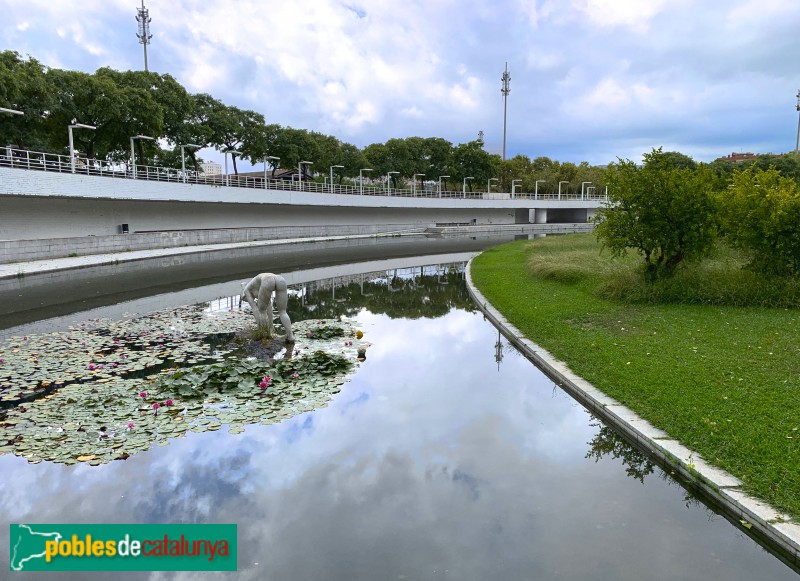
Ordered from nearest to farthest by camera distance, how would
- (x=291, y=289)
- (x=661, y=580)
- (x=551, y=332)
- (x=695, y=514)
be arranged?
(x=661, y=580) < (x=695, y=514) < (x=551, y=332) < (x=291, y=289)

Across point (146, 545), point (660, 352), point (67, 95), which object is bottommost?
point (146, 545)

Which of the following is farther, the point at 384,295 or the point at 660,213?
the point at 384,295

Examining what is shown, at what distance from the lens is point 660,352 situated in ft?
27.3

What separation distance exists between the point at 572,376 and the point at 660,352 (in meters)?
1.74

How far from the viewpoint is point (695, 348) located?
8.46m

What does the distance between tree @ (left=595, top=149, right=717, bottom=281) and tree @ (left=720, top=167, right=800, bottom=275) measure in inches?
22.8

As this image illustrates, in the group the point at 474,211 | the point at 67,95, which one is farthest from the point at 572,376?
the point at 474,211

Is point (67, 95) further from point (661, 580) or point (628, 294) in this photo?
point (661, 580)

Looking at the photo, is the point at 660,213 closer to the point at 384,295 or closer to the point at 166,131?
the point at 384,295

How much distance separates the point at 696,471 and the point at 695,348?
4159 millimetres

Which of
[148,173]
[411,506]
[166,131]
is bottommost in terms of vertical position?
[411,506]

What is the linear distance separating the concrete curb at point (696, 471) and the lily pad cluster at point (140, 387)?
344cm

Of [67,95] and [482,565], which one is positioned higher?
[67,95]

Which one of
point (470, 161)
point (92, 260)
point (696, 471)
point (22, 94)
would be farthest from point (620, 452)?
point (470, 161)
